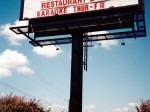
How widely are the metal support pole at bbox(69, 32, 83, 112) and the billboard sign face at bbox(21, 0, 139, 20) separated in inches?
91.2

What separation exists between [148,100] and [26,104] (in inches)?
390

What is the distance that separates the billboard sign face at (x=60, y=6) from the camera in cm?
1780

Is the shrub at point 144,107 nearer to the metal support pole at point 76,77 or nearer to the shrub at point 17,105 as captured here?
the metal support pole at point 76,77

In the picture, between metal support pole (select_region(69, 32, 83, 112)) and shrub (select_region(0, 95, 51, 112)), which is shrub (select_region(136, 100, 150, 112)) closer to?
metal support pole (select_region(69, 32, 83, 112))

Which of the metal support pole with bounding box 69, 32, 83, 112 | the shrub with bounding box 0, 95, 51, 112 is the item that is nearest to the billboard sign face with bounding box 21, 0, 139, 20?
the metal support pole with bounding box 69, 32, 83, 112

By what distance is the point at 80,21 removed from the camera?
1786 cm

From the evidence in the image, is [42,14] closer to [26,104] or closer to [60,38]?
[60,38]

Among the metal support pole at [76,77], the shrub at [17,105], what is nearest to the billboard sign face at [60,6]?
the metal support pole at [76,77]

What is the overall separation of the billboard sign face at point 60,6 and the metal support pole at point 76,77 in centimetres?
232

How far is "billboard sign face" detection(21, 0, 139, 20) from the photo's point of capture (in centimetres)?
1780

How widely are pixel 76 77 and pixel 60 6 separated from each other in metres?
5.19

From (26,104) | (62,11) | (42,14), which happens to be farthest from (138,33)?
(26,104)

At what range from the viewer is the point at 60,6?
19000 mm

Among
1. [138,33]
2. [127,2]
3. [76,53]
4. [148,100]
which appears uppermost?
[127,2]
